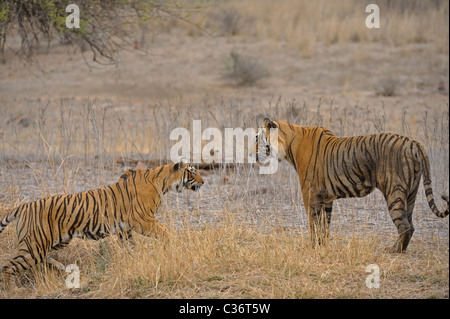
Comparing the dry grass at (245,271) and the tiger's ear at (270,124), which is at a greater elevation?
the tiger's ear at (270,124)

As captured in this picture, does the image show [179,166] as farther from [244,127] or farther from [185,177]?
[244,127]

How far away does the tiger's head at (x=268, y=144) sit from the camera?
20.4 feet

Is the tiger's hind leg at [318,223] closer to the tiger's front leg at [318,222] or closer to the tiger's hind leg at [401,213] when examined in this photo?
the tiger's front leg at [318,222]

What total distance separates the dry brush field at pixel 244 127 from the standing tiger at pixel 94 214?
0.19 metres

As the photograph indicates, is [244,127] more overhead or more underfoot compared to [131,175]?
more overhead

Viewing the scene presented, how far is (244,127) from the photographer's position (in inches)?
320

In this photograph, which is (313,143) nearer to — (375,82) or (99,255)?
(99,255)

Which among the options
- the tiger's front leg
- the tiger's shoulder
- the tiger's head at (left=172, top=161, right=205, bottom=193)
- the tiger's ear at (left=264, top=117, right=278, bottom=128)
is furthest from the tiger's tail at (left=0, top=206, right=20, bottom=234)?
the tiger's front leg

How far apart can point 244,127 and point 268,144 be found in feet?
6.19

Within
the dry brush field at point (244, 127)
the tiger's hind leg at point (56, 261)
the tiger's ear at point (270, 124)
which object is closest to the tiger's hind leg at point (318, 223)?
the dry brush field at point (244, 127)

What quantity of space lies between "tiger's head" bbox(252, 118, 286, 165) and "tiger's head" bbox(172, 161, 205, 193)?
66cm

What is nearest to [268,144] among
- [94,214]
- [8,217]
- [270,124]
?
[270,124]

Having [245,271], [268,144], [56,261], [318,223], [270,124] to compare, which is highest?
[270,124]
